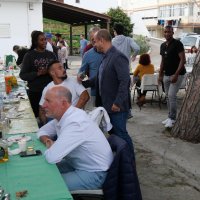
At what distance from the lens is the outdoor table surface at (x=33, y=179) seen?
79.5 inches

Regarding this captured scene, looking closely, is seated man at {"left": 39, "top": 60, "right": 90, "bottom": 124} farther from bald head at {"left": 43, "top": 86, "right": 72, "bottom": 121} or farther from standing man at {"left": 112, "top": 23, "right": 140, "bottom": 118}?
standing man at {"left": 112, "top": 23, "right": 140, "bottom": 118}

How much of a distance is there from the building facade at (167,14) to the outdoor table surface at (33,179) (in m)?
40.3

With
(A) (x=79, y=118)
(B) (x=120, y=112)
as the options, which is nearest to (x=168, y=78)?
(B) (x=120, y=112)

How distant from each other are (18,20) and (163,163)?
35.6 ft

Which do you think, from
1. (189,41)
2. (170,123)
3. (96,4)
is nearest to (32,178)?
(170,123)

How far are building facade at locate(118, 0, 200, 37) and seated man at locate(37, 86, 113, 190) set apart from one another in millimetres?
39977

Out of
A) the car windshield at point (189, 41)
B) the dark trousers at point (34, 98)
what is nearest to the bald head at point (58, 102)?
the dark trousers at point (34, 98)

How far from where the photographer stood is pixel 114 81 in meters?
4.16

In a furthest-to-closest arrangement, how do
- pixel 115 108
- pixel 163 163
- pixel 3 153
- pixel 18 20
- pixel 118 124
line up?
pixel 18 20 < pixel 163 163 < pixel 118 124 < pixel 115 108 < pixel 3 153

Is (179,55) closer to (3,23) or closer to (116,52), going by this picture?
(116,52)

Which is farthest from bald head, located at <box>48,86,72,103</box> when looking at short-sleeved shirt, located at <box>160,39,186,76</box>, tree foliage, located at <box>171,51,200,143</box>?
short-sleeved shirt, located at <box>160,39,186,76</box>

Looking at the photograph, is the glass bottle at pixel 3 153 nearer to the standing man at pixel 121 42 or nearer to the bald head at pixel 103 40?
the bald head at pixel 103 40

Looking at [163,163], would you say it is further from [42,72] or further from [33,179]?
[33,179]

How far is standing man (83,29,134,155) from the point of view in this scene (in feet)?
13.4
